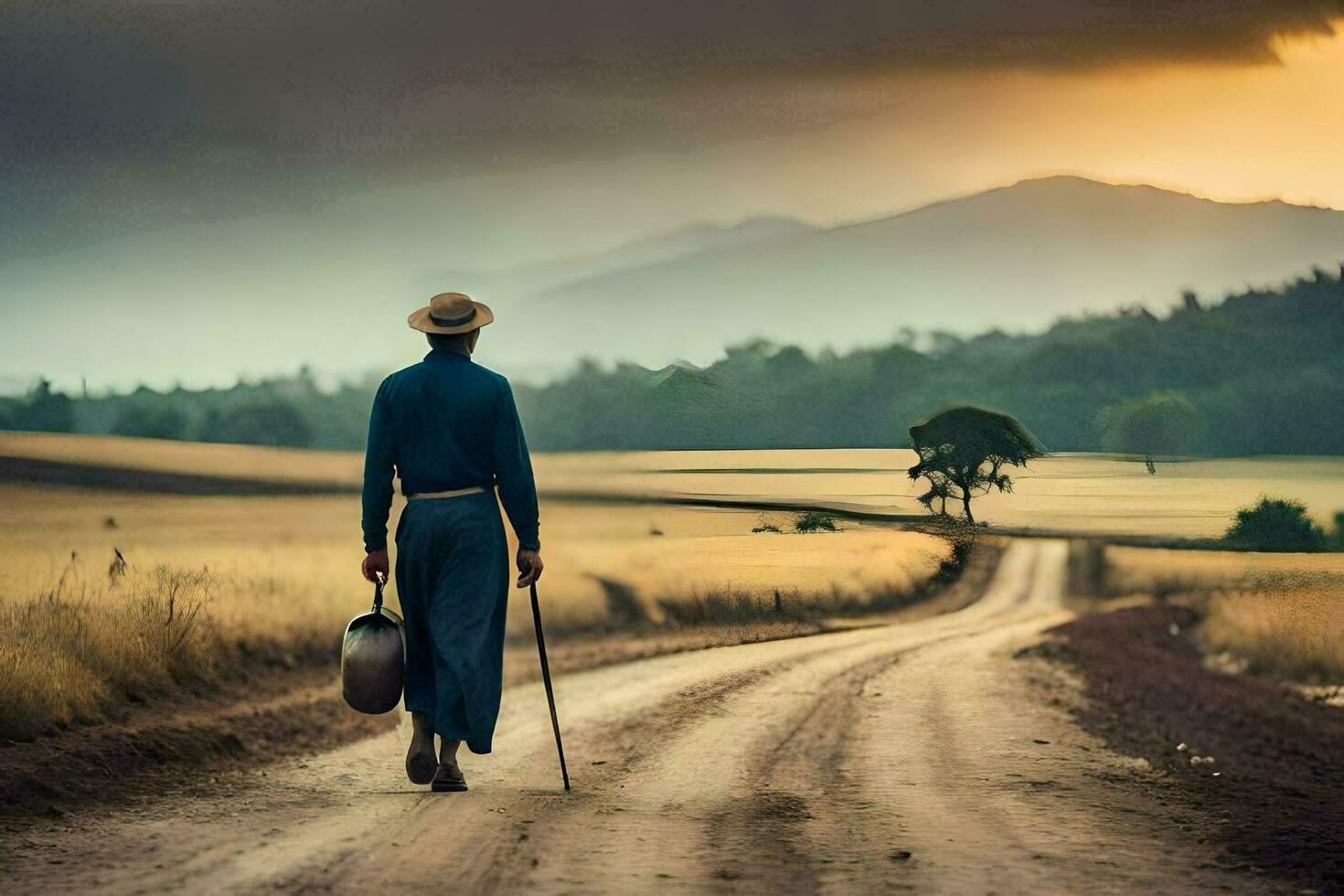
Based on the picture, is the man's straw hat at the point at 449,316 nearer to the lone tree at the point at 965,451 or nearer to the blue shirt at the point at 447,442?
the blue shirt at the point at 447,442

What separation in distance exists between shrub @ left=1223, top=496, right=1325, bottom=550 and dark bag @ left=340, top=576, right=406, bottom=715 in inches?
409

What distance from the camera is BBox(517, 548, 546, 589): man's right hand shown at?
28.6 ft

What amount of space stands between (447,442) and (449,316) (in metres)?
0.81

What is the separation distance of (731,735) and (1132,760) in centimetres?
322

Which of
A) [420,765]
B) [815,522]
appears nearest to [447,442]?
[420,765]

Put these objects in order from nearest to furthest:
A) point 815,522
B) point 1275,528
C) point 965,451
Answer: point 965,451 < point 1275,528 < point 815,522

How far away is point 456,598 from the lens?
8898mm

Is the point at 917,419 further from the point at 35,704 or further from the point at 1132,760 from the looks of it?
the point at 35,704

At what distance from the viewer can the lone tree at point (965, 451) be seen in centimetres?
1473

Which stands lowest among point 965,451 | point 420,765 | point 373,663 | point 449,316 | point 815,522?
point 420,765

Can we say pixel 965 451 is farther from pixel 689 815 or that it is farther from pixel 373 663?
pixel 373 663

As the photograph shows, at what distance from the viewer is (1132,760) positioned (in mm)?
11719

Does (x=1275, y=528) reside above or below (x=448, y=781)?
above

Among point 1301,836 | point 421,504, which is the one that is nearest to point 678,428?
point 421,504
